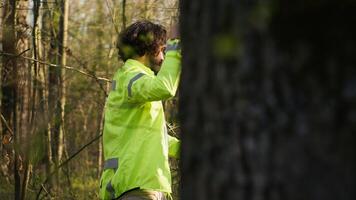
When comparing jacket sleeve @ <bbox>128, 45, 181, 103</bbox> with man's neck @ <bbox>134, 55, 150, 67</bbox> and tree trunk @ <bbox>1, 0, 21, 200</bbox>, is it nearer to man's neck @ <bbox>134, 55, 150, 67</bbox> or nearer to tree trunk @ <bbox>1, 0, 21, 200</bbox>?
man's neck @ <bbox>134, 55, 150, 67</bbox>

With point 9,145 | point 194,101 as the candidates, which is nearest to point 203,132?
point 194,101

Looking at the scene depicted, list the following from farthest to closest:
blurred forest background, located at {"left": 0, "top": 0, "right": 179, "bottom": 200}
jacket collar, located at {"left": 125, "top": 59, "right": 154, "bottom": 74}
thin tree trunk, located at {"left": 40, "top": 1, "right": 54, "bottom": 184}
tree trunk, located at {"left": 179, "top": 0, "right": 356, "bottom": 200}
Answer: thin tree trunk, located at {"left": 40, "top": 1, "right": 54, "bottom": 184}
blurred forest background, located at {"left": 0, "top": 0, "right": 179, "bottom": 200}
jacket collar, located at {"left": 125, "top": 59, "right": 154, "bottom": 74}
tree trunk, located at {"left": 179, "top": 0, "right": 356, "bottom": 200}

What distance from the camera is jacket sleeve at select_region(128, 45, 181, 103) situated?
4184mm

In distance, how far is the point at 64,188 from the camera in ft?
30.6

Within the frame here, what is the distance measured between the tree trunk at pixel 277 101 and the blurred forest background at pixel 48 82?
380cm

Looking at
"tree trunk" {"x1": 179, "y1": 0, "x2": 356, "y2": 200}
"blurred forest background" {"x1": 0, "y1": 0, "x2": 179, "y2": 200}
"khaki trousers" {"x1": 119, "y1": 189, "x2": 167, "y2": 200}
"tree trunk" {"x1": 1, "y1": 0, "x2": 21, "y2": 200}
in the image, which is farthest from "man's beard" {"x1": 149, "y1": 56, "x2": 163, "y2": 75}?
"tree trunk" {"x1": 179, "y1": 0, "x2": 356, "y2": 200}

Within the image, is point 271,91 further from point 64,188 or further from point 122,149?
point 64,188

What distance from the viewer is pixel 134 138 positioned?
4418mm

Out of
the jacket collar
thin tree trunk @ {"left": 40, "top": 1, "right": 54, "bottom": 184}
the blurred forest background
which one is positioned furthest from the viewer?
thin tree trunk @ {"left": 40, "top": 1, "right": 54, "bottom": 184}

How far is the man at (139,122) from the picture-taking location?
4.26 m

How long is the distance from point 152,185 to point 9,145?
413 centimetres

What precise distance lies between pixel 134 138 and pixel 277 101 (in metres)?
2.67

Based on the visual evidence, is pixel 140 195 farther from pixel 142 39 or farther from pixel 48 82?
pixel 48 82

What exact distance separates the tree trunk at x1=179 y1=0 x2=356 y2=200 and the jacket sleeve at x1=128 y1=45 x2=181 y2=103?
2.26 m
